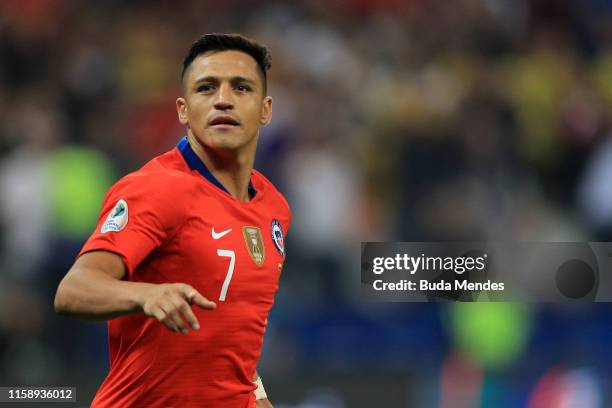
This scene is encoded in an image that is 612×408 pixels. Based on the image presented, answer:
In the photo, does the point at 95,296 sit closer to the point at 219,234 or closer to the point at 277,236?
the point at 219,234

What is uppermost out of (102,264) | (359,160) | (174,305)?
(359,160)

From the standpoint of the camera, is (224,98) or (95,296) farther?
(224,98)

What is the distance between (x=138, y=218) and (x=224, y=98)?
646 millimetres

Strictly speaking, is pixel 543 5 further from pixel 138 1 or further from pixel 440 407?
pixel 440 407

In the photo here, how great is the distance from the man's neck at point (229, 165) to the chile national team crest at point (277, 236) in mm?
146

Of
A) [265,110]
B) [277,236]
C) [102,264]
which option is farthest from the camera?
[265,110]

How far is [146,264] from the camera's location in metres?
3.07

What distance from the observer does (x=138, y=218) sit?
2896mm

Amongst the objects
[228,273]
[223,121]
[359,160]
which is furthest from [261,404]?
[359,160]

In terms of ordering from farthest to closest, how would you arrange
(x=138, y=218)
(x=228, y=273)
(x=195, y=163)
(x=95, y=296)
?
(x=195, y=163)
(x=228, y=273)
(x=138, y=218)
(x=95, y=296)

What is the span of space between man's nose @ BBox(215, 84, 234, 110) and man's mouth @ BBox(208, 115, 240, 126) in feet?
0.11

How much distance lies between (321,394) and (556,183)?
97.5 inches

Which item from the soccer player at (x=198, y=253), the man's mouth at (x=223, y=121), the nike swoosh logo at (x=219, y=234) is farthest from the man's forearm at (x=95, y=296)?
the man's mouth at (x=223, y=121)

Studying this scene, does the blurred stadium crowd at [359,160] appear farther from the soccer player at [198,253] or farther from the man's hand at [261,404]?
the soccer player at [198,253]
